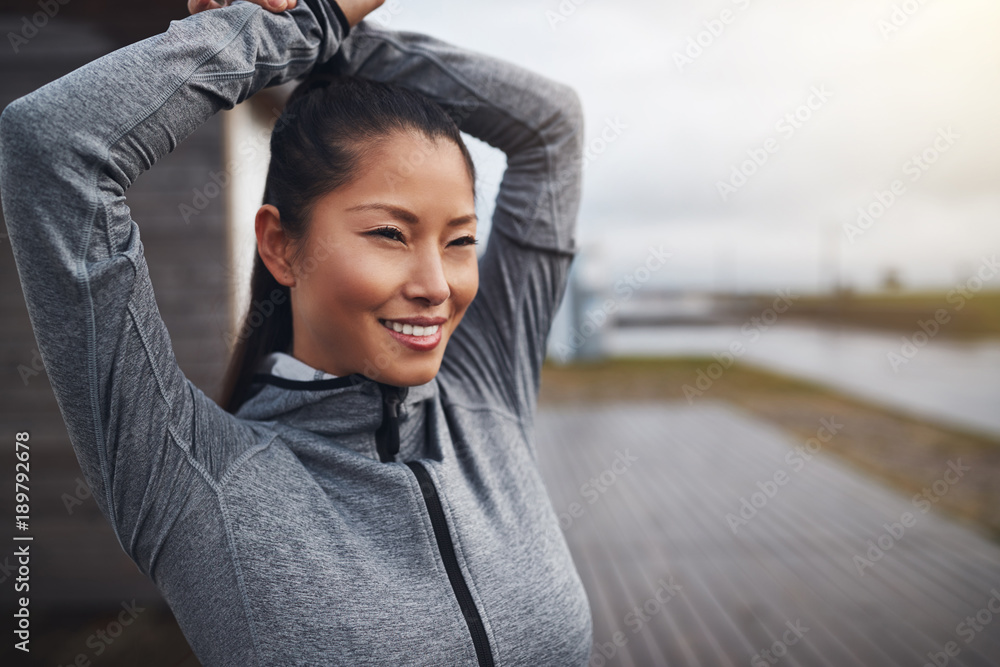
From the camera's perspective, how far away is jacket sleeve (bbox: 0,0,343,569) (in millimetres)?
771

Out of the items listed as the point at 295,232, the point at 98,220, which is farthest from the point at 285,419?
the point at 98,220

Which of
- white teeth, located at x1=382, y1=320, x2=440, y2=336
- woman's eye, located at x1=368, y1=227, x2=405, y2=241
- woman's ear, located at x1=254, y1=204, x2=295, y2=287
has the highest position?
woman's eye, located at x1=368, y1=227, x2=405, y2=241

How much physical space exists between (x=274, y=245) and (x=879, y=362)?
16.6 m

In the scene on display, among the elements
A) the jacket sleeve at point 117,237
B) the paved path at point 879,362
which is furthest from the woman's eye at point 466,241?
the paved path at point 879,362

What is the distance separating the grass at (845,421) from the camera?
17.6ft

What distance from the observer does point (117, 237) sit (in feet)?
2.71

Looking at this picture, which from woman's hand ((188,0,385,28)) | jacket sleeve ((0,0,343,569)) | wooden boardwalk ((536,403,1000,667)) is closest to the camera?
jacket sleeve ((0,0,343,569))

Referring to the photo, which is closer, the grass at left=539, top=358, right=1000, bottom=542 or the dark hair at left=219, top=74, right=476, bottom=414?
the dark hair at left=219, top=74, right=476, bottom=414

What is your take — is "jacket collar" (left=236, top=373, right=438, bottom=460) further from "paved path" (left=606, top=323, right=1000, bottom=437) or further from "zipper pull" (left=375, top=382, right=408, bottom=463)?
"paved path" (left=606, top=323, right=1000, bottom=437)

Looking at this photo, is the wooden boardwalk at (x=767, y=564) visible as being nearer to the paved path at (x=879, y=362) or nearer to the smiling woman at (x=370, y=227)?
the smiling woman at (x=370, y=227)

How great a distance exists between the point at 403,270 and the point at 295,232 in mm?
191

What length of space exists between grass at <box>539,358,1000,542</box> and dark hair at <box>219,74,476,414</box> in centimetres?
470

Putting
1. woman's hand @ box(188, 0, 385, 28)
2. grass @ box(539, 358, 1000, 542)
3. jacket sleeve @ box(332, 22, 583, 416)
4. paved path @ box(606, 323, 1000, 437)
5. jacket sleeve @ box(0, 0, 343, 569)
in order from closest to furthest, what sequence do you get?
jacket sleeve @ box(0, 0, 343, 569) < woman's hand @ box(188, 0, 385, 28) < jacket sleeve @ box(332, 22, 583, 416) < grass @ box(539, 358, 1000, 542) < paved path @ box(606, 323, 1000, 437)

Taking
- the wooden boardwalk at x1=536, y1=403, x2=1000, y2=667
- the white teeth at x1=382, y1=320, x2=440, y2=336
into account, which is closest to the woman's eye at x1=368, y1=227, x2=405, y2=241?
the white teeth at x1=382, y1=320, x2=440, y2=336
